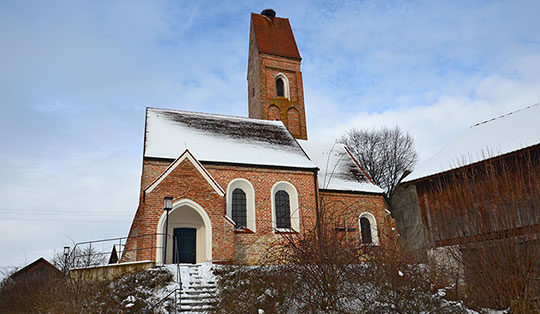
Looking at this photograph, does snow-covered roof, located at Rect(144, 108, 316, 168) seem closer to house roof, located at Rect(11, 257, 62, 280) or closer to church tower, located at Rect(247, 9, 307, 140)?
church tower, located at Rect(247, 9, 307, 140)

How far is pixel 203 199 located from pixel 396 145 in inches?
1075

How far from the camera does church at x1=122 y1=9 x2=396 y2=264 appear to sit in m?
17.9

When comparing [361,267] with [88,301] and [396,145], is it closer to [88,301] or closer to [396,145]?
[88,301]

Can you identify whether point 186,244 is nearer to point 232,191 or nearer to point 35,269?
point 232,191

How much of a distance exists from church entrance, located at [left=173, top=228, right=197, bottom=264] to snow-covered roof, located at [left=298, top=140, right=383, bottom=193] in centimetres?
779

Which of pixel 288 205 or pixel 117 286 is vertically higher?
pixel 288 205

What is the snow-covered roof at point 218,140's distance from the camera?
21.8 meters

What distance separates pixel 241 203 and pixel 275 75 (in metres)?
15.7

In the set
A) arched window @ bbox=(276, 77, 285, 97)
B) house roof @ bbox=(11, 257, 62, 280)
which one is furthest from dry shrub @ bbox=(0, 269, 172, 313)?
arched window @ bbox=(276, 77, 285, 97)

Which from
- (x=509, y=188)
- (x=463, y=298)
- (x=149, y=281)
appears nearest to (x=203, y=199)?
(x=149, y=281)

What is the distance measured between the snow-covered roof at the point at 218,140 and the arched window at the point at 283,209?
1652 mm

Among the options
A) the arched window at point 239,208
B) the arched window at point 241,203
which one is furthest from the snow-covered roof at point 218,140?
the arched window at point 239,208

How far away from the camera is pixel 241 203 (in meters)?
22.0

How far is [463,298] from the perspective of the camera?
13.4 metres
